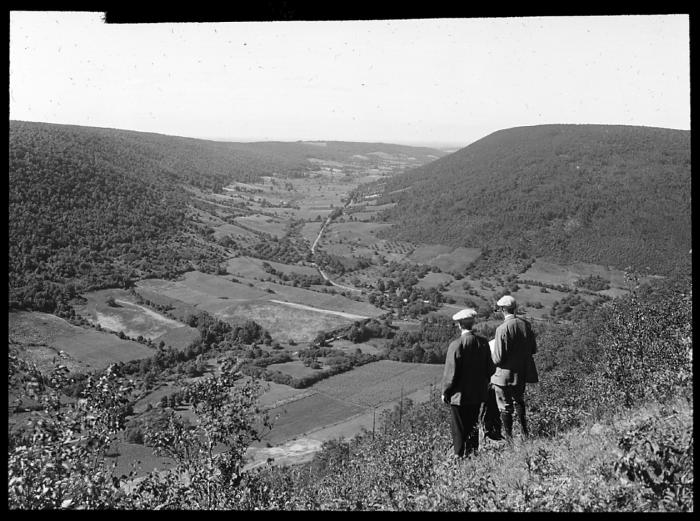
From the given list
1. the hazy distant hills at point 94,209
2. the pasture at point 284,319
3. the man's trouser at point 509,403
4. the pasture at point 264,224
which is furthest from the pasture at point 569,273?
the man's trouser at point 509,403

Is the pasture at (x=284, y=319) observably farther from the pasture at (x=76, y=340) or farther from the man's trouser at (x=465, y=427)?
the man's trouser at (x=465, y=427)

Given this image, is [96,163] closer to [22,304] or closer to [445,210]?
[22,304]

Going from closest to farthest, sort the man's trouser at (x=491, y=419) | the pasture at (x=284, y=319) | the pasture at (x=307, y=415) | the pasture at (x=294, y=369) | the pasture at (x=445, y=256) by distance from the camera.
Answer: the man's trouser at (x=491, y=419)
the pasture at (x=307, y=415)
the pasture at (x=294, y=369)
the pasture at (x=284, y=319)
the pasture at (x=445, y=256)

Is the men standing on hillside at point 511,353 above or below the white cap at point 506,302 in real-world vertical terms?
below

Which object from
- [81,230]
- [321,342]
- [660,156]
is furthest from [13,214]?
[660,156]

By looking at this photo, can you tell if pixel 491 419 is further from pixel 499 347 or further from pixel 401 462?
pixel 401 462

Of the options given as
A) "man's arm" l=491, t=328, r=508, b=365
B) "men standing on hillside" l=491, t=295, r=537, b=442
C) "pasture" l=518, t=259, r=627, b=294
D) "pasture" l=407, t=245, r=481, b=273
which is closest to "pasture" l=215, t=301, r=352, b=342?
"pasture" l=407, t=245, r=481, b=273

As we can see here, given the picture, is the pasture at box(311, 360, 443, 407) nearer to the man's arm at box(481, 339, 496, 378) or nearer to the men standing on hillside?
the men standing on hillside
